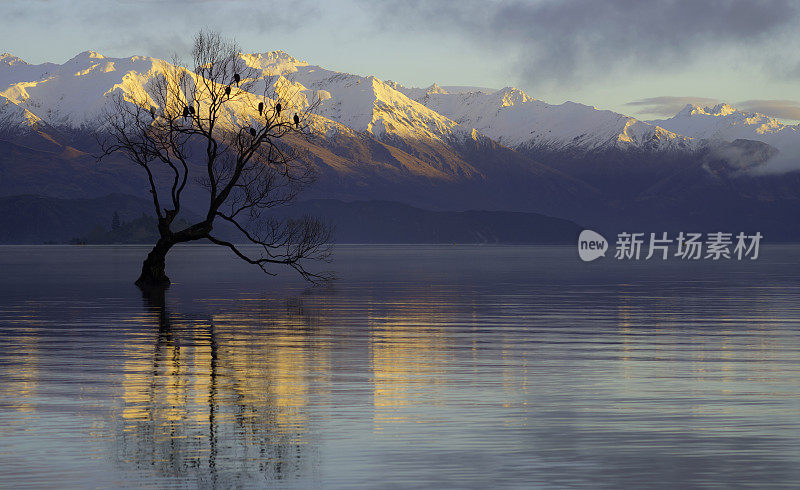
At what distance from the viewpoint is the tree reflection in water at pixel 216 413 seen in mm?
18656

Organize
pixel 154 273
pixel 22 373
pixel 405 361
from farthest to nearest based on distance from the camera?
pixel 154 273, pixel 405 361, pixel 22 373

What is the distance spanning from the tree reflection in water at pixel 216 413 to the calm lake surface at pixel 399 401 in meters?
0.06

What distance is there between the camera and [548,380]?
96.0 feet

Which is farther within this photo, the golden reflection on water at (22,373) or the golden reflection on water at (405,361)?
the golden reflection on water at (22,373)

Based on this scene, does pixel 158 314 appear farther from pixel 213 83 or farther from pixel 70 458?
pixel 70 458

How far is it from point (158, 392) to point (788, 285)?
74.6 metres

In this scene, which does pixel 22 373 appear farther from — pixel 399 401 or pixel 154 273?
pixel 154 273

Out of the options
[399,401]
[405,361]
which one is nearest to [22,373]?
[405,361]

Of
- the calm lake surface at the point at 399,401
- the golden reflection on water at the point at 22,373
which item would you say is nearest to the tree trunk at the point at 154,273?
the calm lake surface at the point at 399,401

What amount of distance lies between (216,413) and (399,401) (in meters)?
4.05

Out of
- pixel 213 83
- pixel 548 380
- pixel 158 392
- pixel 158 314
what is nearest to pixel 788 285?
pixel 213 83

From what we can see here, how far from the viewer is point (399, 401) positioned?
25578 mm

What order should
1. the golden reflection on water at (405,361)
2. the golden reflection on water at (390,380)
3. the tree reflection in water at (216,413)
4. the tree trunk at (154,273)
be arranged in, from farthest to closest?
the tree trunk at (154,273) → the golden reflection on water at (405,361) → the golden reflection on water at (390,380) → the tree reflection in water at (216,413)

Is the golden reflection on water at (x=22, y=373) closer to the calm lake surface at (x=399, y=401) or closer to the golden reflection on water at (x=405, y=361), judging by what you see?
the calm lake surface at (x=399, y=401)
